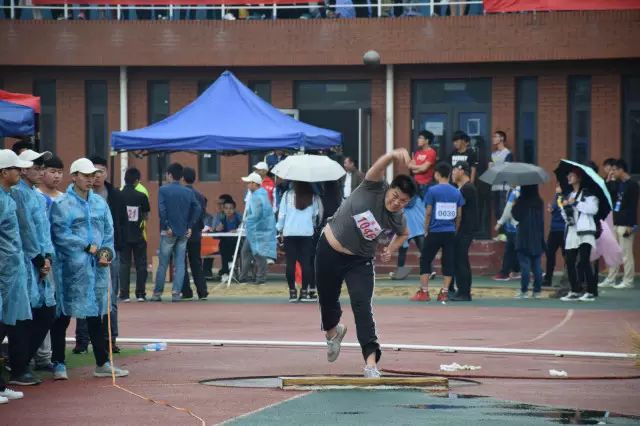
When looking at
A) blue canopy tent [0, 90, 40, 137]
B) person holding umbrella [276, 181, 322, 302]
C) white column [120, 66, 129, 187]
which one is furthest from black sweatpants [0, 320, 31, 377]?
white column [120, 66, 129, 187]

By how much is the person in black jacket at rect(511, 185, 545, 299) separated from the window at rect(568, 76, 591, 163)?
7.68m

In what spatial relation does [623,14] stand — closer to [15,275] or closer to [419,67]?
[419,67]

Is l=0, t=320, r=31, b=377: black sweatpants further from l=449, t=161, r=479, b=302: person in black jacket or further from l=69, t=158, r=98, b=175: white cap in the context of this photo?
l=449, t=161, r=479, b=302: person in black jacket

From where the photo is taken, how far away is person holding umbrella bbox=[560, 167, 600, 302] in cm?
2223

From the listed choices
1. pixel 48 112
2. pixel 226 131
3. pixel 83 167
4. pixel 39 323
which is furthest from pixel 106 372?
pixel 48 112

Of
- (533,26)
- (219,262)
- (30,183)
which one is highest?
(533,26)

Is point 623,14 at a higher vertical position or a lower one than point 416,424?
higher

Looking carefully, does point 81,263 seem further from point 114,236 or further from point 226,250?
point 226,250

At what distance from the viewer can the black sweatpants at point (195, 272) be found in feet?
76.2

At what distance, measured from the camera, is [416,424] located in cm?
999

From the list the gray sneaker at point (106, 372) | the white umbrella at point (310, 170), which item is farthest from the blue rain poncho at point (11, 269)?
the white umbrella at point (310, 170)

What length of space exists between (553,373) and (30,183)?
4706 mm

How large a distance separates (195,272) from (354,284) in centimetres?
1082

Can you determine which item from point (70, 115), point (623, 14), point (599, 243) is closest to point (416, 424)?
point (599, 243)
